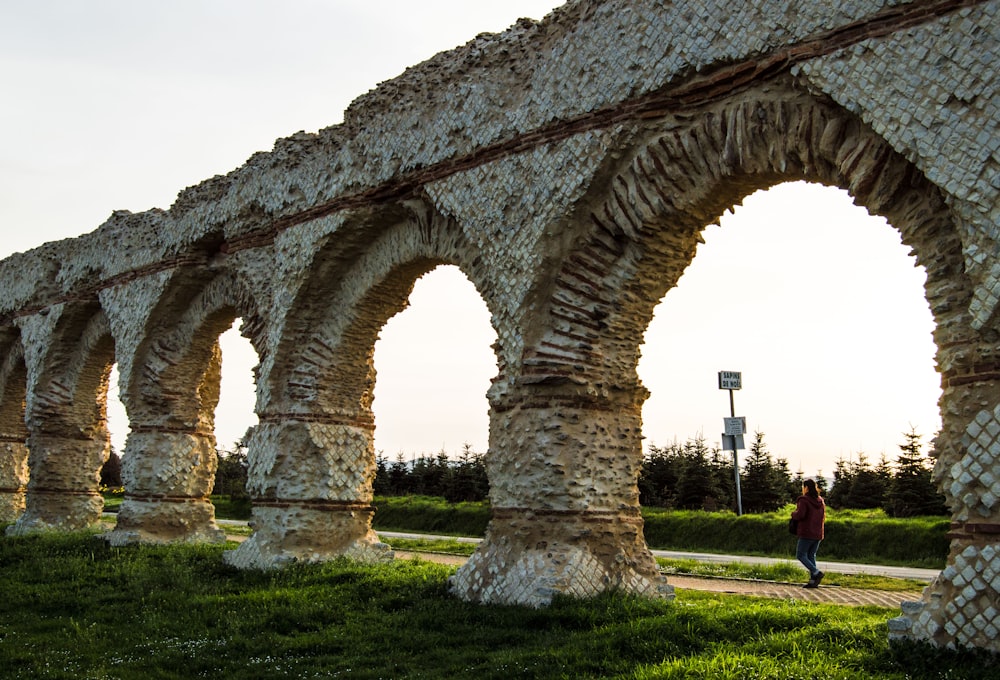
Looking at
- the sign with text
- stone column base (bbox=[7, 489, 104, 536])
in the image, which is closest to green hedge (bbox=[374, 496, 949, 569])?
the sign with text

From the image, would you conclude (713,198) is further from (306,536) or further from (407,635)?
(306,536)

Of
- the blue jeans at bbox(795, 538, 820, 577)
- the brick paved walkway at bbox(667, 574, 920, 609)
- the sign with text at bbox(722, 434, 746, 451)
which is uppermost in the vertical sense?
the sign with text at bbox(722, 434, 746, 451)

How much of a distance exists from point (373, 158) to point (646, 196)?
343 centimetres

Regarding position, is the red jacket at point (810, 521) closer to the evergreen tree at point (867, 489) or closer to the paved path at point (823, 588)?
the paved path at point (823, 588)

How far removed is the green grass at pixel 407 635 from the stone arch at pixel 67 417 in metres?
6.54

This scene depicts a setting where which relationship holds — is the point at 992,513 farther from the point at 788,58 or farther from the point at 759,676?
the point at 788,58

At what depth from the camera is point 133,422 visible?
41.2 ft

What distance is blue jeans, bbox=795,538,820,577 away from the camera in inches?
331

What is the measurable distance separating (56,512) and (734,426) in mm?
10455

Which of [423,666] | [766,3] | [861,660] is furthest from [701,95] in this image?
[423,666]

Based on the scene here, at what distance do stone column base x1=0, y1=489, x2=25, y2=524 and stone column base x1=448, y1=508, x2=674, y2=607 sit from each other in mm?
13160

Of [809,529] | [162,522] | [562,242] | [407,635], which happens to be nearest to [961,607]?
[407,635]

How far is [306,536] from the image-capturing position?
953cm

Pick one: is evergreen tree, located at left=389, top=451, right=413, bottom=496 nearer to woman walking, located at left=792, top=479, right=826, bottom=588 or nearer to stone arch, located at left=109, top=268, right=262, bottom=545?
stone arch, located at left=109, top=268, right=262, bottom=545
